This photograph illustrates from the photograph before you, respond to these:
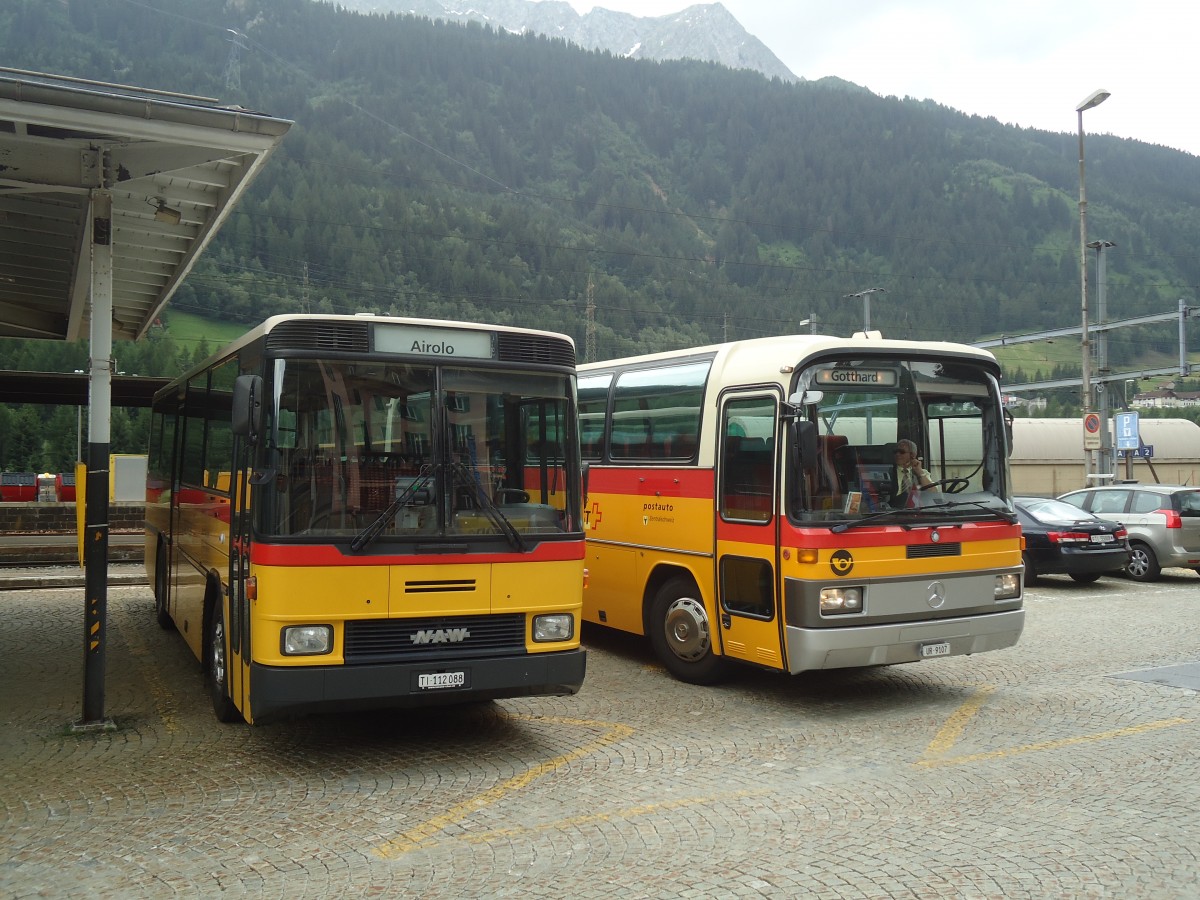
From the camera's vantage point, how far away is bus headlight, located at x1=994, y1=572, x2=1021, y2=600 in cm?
944

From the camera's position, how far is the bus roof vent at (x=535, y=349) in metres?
7.58

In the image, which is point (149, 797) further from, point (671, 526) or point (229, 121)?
point (671, 526)

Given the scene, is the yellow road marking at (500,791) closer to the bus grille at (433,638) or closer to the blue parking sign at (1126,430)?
the bus grille at (433,638)

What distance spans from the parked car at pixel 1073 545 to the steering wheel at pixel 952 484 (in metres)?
9.38

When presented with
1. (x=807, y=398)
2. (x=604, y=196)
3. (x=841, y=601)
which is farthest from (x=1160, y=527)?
(x=604, y=196)

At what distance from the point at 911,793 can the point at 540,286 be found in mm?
88916

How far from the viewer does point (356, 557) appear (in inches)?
269

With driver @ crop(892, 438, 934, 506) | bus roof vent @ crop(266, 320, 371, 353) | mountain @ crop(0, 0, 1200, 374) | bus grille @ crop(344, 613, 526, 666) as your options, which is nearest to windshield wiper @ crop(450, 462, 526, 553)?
bus grille @ crop(344, 613, 526, 666)

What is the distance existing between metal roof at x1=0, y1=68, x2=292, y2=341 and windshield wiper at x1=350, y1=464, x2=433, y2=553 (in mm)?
2746

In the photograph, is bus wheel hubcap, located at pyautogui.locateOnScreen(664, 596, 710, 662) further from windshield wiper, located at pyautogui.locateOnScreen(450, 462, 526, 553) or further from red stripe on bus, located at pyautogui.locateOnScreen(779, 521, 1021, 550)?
windshield wiper, located at pyautogui.locateOnScreen(450, 462, 526, 553)

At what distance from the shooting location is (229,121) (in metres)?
7.73

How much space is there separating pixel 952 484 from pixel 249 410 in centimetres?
582

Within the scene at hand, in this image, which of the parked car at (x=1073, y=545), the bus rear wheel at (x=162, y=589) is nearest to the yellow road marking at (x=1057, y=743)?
the bus rear wheel at (x=162, y=589)

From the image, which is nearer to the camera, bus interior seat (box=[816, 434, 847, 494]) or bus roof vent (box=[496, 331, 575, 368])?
bus roof vent (box=[496, 331, 575, 368])
